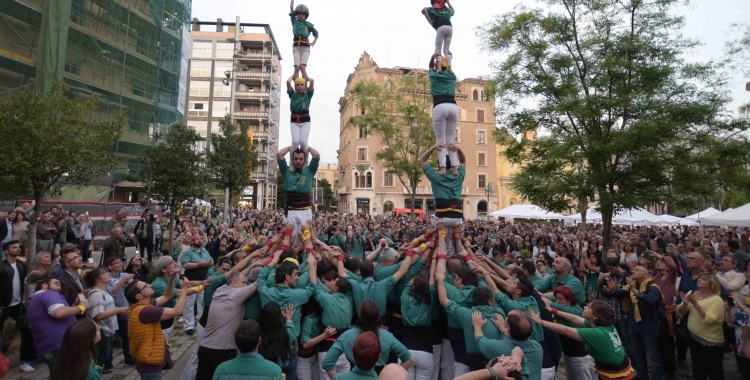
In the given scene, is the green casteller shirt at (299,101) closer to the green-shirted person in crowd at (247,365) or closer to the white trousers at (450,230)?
the white trousers at (450,230)

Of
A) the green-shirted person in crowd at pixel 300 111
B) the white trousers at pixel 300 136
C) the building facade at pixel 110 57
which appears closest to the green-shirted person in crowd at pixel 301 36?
the green-shirted person in crowd at pixel 300 111

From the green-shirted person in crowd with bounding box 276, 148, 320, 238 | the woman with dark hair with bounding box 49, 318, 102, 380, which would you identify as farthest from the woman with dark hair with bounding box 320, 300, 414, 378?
the green-shirted person in crowd with bounding box 276, 148, 320, 238

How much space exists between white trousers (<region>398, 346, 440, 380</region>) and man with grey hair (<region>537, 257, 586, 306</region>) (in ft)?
7.32

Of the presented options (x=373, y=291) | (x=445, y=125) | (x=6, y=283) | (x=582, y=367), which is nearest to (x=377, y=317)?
(x=373, y=291)

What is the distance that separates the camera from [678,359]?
23.7 feet

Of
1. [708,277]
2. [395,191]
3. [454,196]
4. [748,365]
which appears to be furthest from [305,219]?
[395,191]

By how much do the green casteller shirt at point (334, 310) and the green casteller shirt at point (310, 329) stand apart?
0.44ft

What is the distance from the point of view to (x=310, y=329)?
4.62 m

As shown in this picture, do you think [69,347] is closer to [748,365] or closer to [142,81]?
[748,365]

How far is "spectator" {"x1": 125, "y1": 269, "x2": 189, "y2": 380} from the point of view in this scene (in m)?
4.22

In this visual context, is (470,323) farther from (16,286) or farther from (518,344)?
(16,286)

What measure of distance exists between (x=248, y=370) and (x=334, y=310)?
58.7 inches

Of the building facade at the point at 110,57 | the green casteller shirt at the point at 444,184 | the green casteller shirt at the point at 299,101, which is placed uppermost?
the building facade at the point at 110,57

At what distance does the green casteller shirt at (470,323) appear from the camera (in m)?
3.94
